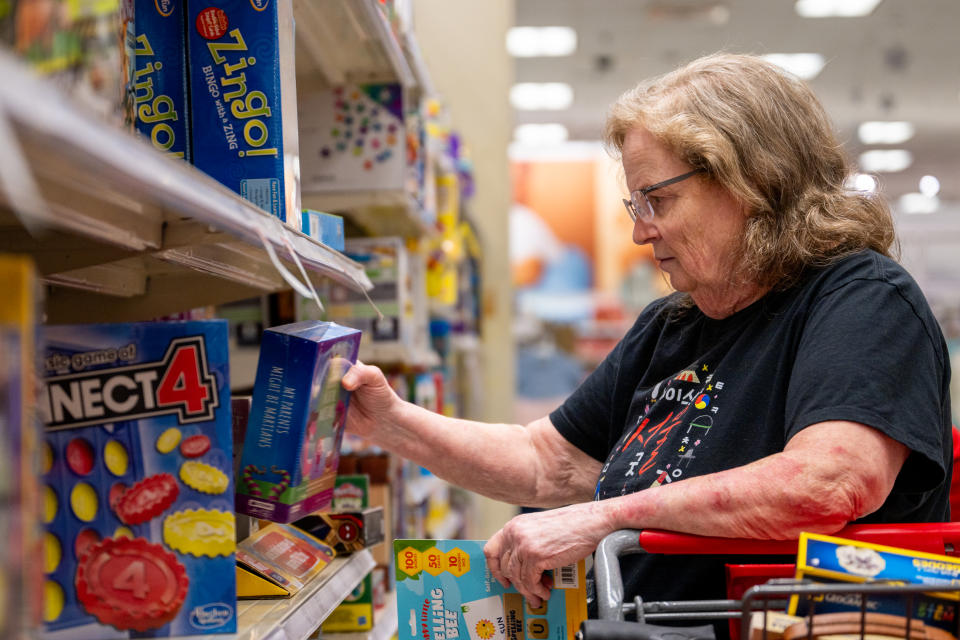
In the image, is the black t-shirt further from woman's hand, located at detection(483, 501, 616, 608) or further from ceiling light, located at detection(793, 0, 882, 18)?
ceiling light, located at detection(793, 0, 882, 18)

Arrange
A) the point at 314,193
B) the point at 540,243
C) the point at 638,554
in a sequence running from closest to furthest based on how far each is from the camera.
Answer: the point at 638,554 < the point at 314,193 < the point at 540,243

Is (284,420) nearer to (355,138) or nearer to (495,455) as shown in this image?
(495,455)

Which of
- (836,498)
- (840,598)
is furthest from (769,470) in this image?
(840,598)

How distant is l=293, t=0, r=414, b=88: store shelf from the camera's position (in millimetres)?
1932

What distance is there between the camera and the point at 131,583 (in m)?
0.97

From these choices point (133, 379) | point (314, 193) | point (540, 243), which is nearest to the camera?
point (133, 379)

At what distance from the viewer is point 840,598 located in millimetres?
1094

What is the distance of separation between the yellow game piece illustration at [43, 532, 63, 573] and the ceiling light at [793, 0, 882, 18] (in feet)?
29.1

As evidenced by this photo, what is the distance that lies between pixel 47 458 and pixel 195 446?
151 millimetres

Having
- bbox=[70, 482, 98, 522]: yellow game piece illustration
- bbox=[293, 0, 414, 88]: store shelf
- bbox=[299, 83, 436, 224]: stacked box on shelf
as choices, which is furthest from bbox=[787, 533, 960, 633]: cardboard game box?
bbox=[299, 83, 436, 224]: stacked box on shelf

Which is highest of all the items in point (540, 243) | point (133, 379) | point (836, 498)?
point (540, 243)

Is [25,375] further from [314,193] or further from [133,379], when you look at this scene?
[314,193]

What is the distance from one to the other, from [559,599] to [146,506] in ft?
2.20

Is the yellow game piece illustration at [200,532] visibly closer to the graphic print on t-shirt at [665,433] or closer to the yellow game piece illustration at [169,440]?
the yellow game piece illustration at [169,440]
